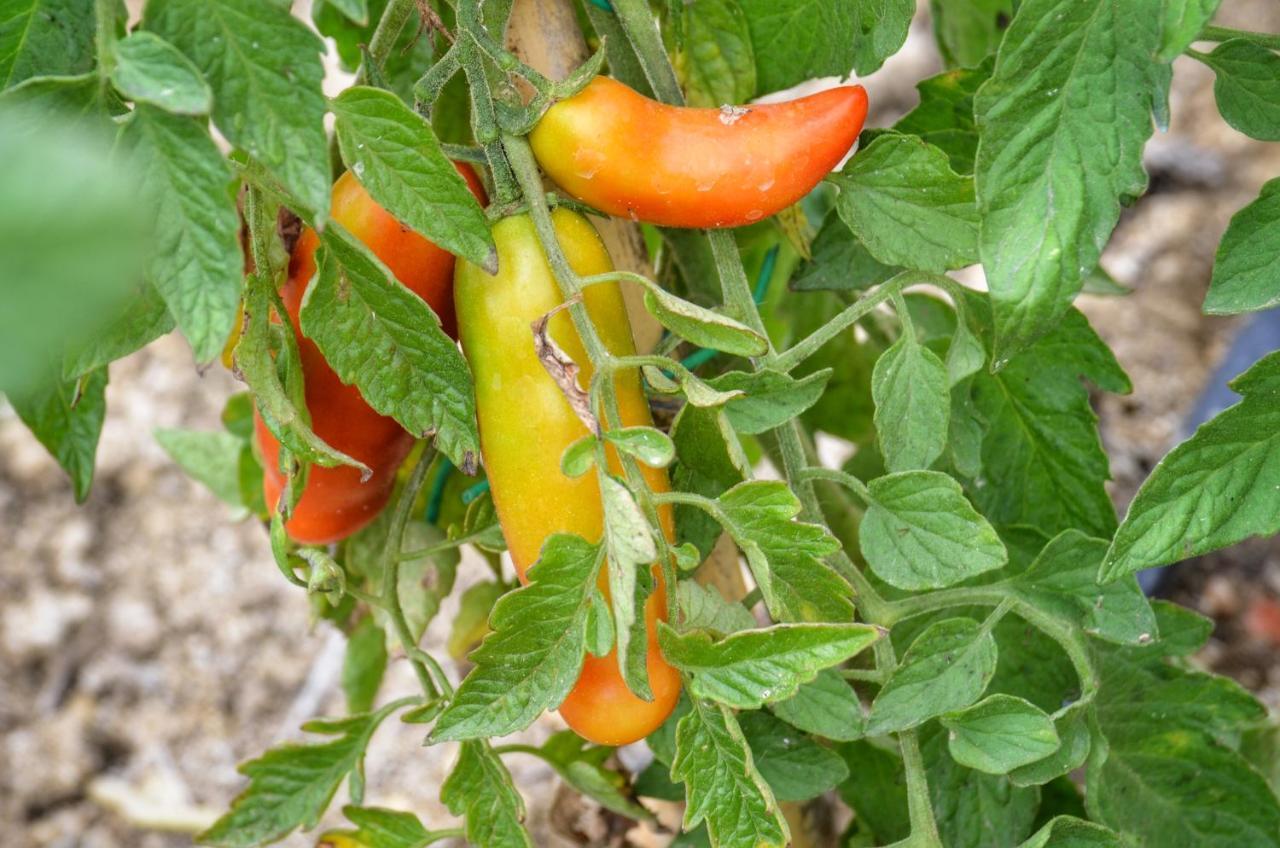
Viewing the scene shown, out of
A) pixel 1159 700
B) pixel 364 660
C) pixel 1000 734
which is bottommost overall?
pixel 364 660

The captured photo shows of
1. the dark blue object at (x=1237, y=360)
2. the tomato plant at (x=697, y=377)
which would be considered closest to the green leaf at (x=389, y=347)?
the tomato plant at (x=697, y=377)

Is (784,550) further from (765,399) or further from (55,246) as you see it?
(55,246)

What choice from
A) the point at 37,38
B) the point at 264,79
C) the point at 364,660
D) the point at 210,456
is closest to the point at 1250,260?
the point at 264,79

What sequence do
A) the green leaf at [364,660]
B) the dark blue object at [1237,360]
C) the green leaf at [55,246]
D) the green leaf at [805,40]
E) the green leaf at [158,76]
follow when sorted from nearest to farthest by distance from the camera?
the green leaf at [55,246], the green leaf at [158,76], the green leaf at [805,40], the green leaf at [364,660], the dark blue object at [1237,360]

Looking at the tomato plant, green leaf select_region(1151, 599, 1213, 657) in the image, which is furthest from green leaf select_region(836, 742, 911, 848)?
green leaf select_region(1151, 599, 1213, 657)

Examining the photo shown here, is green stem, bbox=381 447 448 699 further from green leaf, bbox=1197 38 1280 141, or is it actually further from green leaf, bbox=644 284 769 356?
green leaf, bbox=1197 38 1280 141

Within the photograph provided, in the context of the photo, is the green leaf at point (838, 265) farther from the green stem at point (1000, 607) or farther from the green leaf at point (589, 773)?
the green leaf at point (589, 773)

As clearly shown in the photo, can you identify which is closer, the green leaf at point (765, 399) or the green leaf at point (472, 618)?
the green leaf at point (765, 399)
